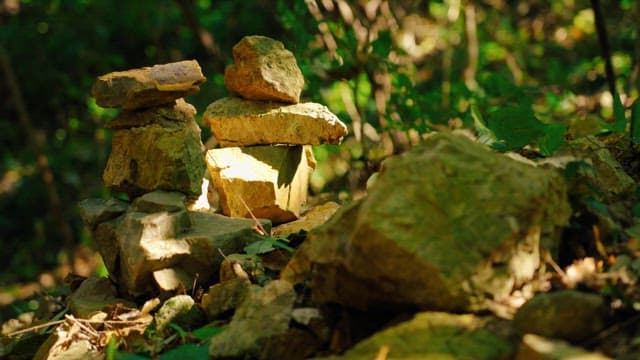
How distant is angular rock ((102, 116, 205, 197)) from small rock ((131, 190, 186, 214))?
6cm

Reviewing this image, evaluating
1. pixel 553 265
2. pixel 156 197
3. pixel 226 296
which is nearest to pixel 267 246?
pixel 226 296

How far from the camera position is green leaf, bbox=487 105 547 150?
272 cm

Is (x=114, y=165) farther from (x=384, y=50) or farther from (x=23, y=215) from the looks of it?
(x=23, y=215)

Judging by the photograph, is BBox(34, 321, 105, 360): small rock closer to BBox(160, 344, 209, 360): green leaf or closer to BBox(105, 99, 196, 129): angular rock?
BBox(160, 344, 209, 360): green leaf

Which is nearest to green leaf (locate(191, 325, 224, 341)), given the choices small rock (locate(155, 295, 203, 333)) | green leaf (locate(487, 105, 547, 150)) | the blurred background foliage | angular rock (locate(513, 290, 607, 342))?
small rock (locate(155, 295, 203, 333))

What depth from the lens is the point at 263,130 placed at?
9.85 ft

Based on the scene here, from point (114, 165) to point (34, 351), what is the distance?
2.42 ft

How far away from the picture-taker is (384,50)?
451cm

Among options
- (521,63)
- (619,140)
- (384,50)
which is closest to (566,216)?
(619,140)

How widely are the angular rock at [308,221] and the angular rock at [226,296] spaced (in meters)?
0.46

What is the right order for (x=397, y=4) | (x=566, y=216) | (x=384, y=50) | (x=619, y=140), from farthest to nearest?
1. (x=397, y=4)
2. (x=384, y=50)
3. (x=619, y=140)
4. (x=566, y=216)

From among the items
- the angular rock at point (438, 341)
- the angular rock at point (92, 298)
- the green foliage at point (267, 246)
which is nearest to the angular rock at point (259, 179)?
the green foliage at point (267, 246)

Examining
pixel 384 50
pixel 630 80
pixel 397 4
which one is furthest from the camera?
A: pixel 397 4

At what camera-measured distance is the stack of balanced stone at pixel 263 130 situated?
293cm
